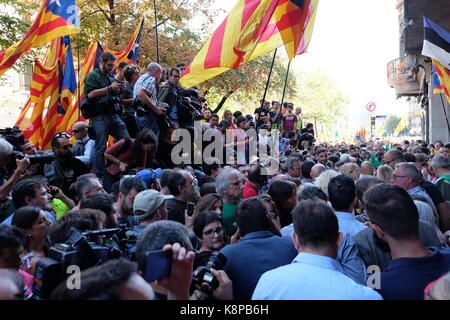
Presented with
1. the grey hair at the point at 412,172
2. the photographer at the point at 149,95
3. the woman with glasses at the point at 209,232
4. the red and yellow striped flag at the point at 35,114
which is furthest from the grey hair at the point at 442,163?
the red and yellow striped flag at the point at 35,114

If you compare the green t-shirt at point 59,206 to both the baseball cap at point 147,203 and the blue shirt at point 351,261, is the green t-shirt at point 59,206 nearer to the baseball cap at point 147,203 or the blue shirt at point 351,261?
the baseball cap at point 147,203

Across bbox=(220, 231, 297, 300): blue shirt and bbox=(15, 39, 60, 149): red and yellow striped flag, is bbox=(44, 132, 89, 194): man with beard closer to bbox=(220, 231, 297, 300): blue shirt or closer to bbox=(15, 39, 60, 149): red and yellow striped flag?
bbox=(220, 231, 297, 300): blue shirt

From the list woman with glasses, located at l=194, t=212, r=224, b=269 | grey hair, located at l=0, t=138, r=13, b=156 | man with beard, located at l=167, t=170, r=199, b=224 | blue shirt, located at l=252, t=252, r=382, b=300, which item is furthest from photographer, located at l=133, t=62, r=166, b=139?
blue shirt, located at l=252, t=252, r=382, b=300

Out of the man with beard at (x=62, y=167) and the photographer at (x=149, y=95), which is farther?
the photographer at (x=149, y=95)

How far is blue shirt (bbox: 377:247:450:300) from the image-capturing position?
112 inches

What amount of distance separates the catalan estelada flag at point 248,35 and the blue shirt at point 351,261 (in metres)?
4.98

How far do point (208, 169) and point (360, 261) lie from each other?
689cm

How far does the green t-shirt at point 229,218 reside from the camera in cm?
534

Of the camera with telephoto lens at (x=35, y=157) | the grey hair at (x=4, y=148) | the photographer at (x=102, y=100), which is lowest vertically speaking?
the camera with telephoto lens at (x=35, y=157)

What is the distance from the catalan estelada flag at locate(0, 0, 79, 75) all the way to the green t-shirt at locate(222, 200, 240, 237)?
5.58 m

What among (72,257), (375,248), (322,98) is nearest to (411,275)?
(375,248)

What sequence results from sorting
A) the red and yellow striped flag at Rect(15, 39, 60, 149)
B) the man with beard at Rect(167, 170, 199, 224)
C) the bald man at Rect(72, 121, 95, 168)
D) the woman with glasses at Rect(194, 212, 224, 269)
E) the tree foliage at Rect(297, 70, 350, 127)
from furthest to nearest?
1. the tree foliage at Rect(297, 70, 350, 127)
2. the red and yellow striped flag at Rect(15, 39, 60, 149)
3. the bald man at Rect(72, 121, 95, 168)
4. the man with beard at Rect(167, 170, 199, 224)
5. the woman with glasses at Rect(194, 212, 224, 269)

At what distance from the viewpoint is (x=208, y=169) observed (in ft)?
34.3
